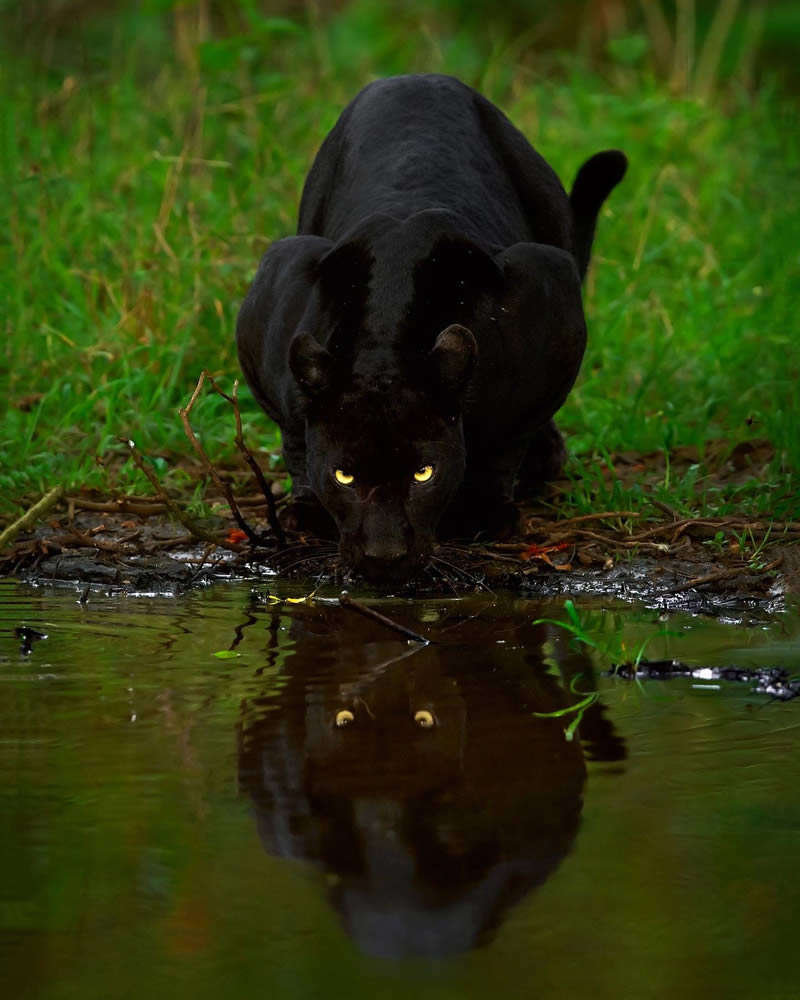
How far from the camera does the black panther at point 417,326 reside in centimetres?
389

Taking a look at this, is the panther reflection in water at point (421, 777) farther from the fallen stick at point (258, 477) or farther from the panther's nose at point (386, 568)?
the fallen stick at point (258, 477)

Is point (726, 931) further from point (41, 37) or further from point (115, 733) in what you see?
point (41, 37)

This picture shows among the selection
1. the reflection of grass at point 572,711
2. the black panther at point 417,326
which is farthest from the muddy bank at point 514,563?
the reflection of grass at point 572,711

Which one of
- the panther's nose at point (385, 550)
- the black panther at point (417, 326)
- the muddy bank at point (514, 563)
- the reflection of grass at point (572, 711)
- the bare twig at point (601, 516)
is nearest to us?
the reflection of grass at point (572, 711)

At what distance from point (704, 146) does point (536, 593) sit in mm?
4664

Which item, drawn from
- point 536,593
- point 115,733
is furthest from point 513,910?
point 536,593

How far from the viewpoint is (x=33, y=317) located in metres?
6.14

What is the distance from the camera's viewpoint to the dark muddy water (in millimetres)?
1962

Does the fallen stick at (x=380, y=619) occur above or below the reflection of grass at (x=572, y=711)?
above

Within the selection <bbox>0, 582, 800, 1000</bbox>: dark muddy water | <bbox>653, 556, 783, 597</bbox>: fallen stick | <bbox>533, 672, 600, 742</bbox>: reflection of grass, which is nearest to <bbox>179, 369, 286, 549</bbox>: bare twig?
<bbox>0, 582, 800, 1000</bbox>: dark muddy water

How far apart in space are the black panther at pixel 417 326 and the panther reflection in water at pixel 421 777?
55 centimetres

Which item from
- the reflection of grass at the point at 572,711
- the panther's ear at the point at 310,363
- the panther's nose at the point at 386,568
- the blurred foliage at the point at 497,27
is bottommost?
the reflection of grass at the point at 572,711

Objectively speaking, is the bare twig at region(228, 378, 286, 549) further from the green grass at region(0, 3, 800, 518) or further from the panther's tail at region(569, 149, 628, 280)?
the panther's tail at region(569, 149, 628, 280)

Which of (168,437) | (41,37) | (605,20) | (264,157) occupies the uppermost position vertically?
(605,20)
